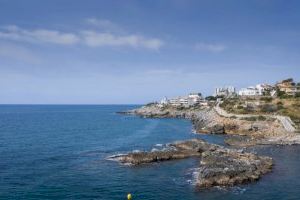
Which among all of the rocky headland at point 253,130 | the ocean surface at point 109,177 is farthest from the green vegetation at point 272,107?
the ocean surface at point 109,177

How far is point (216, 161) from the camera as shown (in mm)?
57031

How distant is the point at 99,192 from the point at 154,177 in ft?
30.3

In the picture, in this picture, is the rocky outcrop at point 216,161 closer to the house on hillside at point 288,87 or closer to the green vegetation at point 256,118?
the green vegetation at point 256,118

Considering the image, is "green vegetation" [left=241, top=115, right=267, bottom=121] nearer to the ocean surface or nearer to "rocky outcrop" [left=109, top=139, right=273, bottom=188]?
the ocean surface

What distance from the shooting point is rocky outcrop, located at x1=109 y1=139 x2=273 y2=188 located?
4944cm

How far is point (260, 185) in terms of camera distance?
4853 centimetres

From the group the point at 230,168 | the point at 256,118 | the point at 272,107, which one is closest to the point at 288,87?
the point at 272,107

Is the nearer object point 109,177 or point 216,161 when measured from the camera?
point 109,177

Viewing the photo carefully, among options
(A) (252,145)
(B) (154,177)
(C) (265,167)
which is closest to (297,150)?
(A) (252,145)

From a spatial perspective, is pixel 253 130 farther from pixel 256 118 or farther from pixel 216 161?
pixel 216 161

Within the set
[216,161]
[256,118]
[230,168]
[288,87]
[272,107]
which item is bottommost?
[230,168]

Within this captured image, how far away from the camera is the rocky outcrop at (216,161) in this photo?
4944 centimetres

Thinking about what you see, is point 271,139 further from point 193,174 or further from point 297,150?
point 193,174

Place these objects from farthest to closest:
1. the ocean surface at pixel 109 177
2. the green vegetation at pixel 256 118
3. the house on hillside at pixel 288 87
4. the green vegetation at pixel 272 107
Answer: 1. the house on hillside at pixel 288 87
2. the green vegetation at pixel 272 107
3. the green vegetation at pixel 256 118
4. the ocean surface at pixel 109 177
